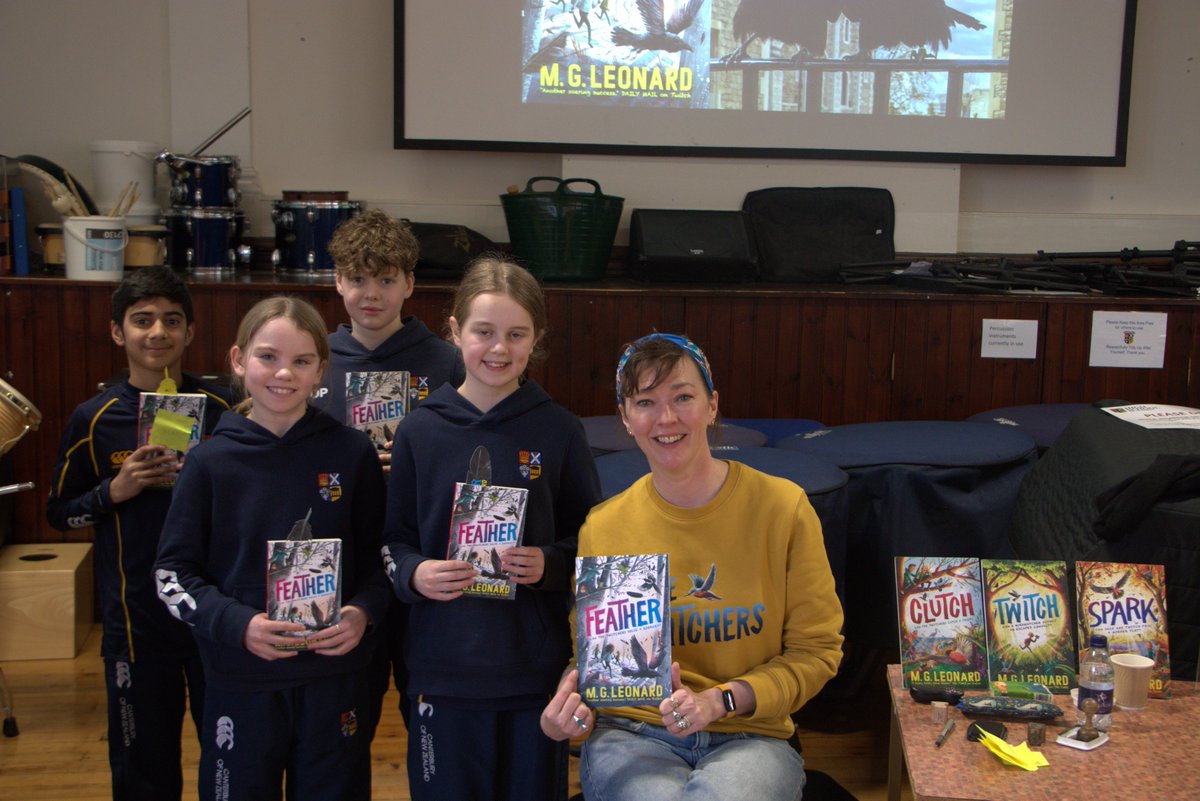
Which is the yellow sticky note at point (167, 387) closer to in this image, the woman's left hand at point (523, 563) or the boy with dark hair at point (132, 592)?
the boy with dark hair at point (132, 592)

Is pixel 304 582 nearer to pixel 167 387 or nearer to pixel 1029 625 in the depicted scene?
pixel 167 387

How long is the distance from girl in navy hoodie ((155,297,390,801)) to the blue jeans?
1.54 feet

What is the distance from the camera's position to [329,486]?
2162mm

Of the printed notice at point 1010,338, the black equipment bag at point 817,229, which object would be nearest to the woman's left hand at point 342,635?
the printed notice at point 1010,338

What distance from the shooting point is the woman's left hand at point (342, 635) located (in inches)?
78.5

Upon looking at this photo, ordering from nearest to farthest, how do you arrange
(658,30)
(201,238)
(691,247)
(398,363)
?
(398,363) → (201,238) → (691,247) → (658,30)

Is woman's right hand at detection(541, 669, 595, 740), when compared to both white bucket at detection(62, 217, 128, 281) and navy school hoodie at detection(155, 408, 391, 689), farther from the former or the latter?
white bucket at detection(62, 217, 128, 281)

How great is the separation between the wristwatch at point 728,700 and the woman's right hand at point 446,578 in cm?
45

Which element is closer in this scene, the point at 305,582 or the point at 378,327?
the point at 305,582

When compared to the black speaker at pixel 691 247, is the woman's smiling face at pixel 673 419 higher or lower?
lower

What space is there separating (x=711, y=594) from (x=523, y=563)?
31 cm

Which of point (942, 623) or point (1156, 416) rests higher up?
point (1156, 416)

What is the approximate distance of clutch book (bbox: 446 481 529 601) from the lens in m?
1.99

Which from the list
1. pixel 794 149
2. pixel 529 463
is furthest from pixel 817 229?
pixel 529 463
